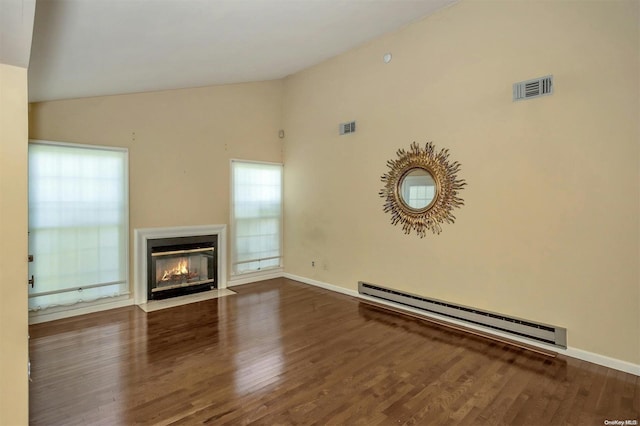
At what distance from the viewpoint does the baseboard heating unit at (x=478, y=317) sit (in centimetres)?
333

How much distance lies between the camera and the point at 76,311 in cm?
428

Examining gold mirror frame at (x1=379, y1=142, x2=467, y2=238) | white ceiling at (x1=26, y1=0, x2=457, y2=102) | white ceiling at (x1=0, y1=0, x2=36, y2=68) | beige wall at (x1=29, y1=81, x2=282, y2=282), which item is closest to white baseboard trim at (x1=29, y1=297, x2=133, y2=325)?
beige wall at (x1=29, y1=81, x2=282, y2=282)

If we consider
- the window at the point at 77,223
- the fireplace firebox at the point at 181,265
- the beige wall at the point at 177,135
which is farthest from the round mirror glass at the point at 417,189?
the window at the point at 77,223

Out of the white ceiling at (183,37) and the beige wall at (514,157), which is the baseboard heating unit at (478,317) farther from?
the white ceiling at (183,37)

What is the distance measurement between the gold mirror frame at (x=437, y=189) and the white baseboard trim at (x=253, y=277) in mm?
2679

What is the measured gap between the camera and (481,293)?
3850 mm

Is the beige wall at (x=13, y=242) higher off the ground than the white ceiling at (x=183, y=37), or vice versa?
the white ceiling at (x=183, y=37)

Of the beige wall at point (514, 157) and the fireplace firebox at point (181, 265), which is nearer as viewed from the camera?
the beige wall at point (514, 157)

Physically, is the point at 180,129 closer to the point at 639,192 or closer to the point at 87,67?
the point at 87,67

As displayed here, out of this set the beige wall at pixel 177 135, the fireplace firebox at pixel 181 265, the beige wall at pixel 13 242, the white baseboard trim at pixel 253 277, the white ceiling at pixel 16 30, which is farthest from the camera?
the white baseboard trim at pixel 253 277

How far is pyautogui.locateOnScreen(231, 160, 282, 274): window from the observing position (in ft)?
19.1

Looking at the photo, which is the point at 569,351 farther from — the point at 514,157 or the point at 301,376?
the point at 301,376

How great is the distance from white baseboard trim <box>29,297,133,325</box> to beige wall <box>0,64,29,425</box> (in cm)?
304

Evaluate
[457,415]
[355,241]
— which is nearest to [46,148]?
[355,241]
